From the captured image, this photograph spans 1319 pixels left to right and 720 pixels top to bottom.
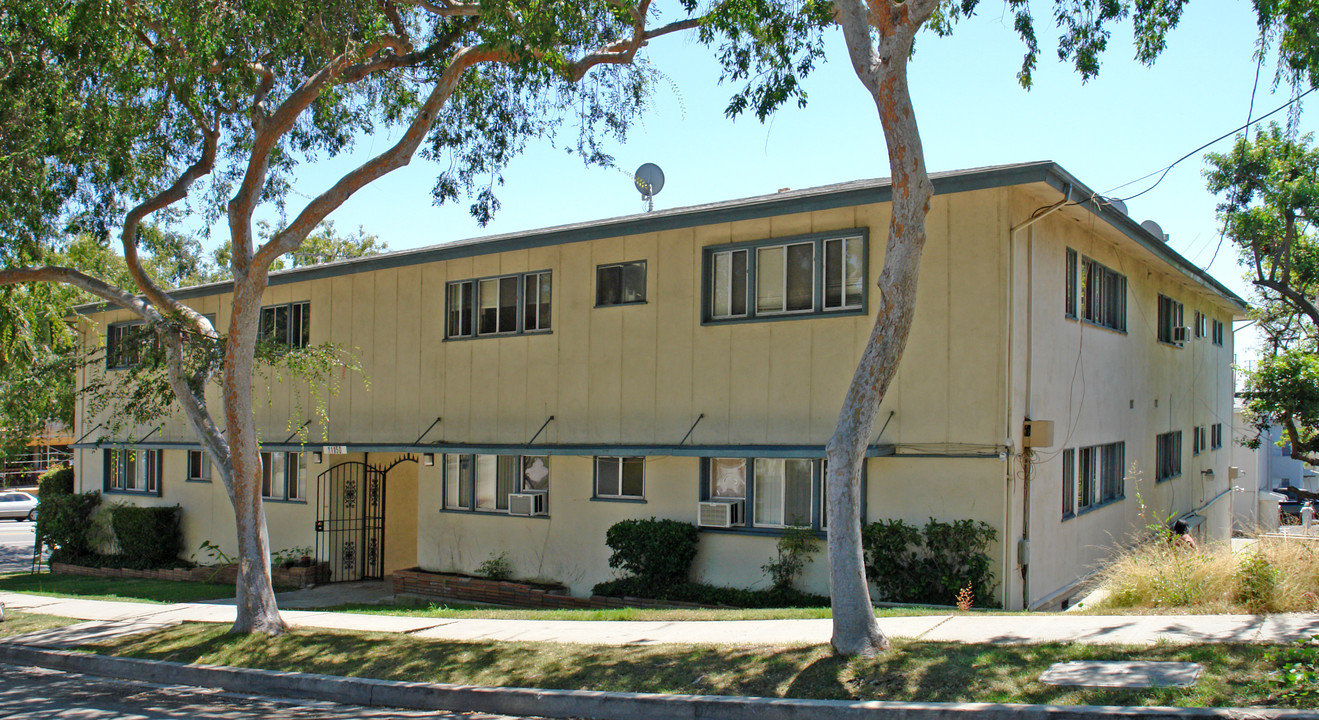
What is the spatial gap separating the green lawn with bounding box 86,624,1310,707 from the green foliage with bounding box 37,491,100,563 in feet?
48.5

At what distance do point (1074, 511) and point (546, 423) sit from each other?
8021 mm

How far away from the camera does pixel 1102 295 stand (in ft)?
52.6

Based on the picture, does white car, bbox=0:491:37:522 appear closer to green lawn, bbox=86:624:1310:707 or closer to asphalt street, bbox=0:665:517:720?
asphalt street, bbox=0:665:517:720

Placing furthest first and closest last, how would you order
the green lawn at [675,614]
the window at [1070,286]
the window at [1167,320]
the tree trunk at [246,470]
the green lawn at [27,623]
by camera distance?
1. the window at [1167,320]
2. the window at [1070,286]
3. the green lawn at [27,623]
4. the tree trunk at [246,470]
5. the green lawn at [675,614]

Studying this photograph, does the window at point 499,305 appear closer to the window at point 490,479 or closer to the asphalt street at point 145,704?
the window at point 490,479

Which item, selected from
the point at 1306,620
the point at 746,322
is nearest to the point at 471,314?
the point at 746,322

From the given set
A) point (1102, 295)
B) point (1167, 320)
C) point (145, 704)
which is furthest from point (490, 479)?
point (1167, 320)

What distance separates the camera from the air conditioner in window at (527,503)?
16.0 m

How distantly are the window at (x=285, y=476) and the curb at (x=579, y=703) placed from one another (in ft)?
29.1

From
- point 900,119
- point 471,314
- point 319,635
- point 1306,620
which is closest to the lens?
point 900,119

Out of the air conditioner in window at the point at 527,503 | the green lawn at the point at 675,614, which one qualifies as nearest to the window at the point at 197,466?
the air conditioner in window at the point at 527,503

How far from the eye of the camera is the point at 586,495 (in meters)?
15.6

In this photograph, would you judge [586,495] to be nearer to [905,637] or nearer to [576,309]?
[576,309]

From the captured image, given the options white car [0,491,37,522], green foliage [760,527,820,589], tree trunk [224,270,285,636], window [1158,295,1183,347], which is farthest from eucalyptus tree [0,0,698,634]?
white car [0,491,37,522]
